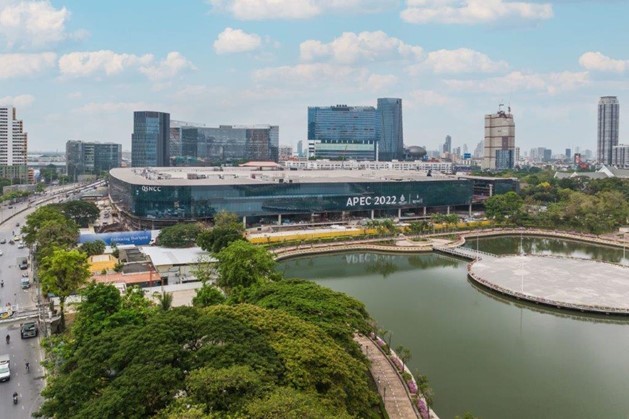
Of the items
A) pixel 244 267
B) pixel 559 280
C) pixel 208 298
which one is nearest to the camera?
pixel 208 298

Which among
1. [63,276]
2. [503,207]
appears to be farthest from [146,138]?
[63,276]

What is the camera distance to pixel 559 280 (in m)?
24.9

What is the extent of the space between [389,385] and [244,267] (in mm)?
8129

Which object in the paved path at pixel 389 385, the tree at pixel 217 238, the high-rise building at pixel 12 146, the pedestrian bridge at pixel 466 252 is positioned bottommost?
the paved path at pixel 389 385

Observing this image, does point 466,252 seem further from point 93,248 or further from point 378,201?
point 93,248

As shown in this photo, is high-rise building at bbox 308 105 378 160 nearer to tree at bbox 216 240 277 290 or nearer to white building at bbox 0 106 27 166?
white building at bbox 0 106 27 166

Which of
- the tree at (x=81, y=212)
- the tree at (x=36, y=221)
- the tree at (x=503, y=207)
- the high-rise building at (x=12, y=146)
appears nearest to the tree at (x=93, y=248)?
the tree at (x=36, y=221)

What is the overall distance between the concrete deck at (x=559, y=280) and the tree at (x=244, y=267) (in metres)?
10.6

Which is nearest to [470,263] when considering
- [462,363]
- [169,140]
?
[462,363]

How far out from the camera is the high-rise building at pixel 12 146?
7294cm

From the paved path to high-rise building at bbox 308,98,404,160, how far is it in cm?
8041

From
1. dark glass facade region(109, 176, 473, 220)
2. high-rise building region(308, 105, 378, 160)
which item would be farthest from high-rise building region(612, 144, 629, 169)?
dark glass facade region(109, 176, 473, 220)

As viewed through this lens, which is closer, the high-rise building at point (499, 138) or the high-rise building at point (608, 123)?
the high-rise building at point (499, 138)

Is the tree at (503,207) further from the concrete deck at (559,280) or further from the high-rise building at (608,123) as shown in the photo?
the high-rise building at (608,123)
